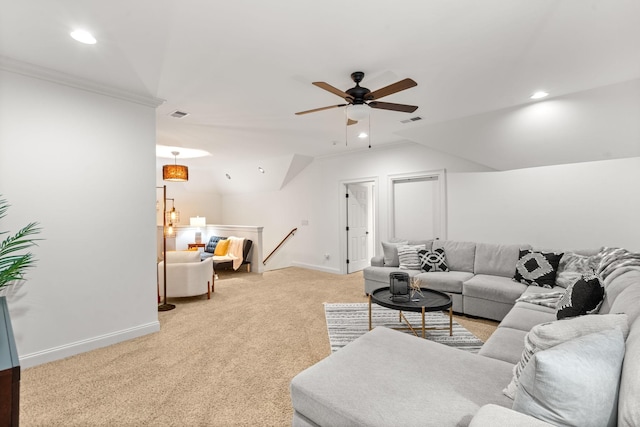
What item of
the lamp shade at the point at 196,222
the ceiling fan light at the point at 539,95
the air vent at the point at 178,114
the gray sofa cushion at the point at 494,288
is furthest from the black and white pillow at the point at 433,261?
the lamp shade at the point at 196,222

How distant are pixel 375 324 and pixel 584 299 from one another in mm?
1969

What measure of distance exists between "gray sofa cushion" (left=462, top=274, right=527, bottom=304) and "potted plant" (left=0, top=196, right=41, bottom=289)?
426 centimetres

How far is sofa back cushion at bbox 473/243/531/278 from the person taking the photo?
12.9 ft

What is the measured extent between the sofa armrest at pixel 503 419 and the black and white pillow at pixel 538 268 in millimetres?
3106

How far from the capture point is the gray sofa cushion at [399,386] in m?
1.26

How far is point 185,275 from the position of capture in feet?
14.4

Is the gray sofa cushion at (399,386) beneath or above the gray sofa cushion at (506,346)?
above

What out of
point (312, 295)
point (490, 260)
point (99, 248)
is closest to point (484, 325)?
point (490, 260)

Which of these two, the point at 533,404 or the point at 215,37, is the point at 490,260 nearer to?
the point at 533,404

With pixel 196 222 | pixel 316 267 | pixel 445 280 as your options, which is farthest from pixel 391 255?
pixel 196 222

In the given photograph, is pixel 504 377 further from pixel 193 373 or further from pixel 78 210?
pixel 78 210

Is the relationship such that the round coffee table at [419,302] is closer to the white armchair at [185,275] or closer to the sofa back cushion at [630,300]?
the sofa back cushion at [630,300]

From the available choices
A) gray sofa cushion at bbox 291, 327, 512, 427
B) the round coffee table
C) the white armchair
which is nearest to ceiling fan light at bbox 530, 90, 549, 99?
the round coffee table

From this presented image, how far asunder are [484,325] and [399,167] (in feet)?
9.88
